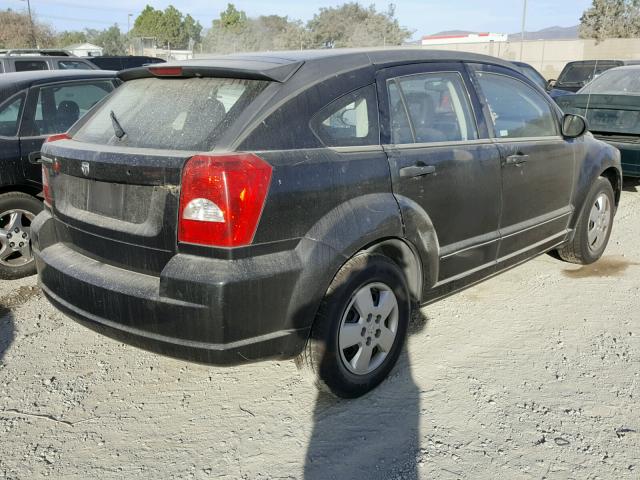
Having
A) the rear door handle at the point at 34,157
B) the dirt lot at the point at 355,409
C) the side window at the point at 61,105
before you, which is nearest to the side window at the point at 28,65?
the side window at the point at 61,105

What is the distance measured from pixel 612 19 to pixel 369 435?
57037mm

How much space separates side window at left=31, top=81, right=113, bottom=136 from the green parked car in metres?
6.10

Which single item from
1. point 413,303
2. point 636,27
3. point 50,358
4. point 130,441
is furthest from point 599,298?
point 636,27

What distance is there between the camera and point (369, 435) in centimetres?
290

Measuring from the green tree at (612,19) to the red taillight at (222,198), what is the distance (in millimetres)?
51784

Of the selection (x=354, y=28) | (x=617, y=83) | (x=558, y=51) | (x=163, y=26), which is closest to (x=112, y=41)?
(x=163, y=26)

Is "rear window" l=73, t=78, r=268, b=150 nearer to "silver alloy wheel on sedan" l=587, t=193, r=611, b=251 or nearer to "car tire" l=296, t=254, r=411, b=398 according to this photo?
"car tire" l=296, t=254, r=411, b=398

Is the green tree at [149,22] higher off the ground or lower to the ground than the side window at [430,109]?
higher

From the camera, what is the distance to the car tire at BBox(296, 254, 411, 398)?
291 centimetres

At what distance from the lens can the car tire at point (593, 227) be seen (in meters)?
4.98

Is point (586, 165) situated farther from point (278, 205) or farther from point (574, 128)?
point (278, 205)

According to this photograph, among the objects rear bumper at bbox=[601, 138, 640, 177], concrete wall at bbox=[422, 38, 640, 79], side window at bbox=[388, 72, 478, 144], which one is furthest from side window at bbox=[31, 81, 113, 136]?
concrete wall at bbox=[422, 38, 640, 79]

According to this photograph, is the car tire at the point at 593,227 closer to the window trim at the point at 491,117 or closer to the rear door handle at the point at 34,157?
the window trim at the point at 491,117

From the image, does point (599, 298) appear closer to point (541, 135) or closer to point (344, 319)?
point (541, 135)
